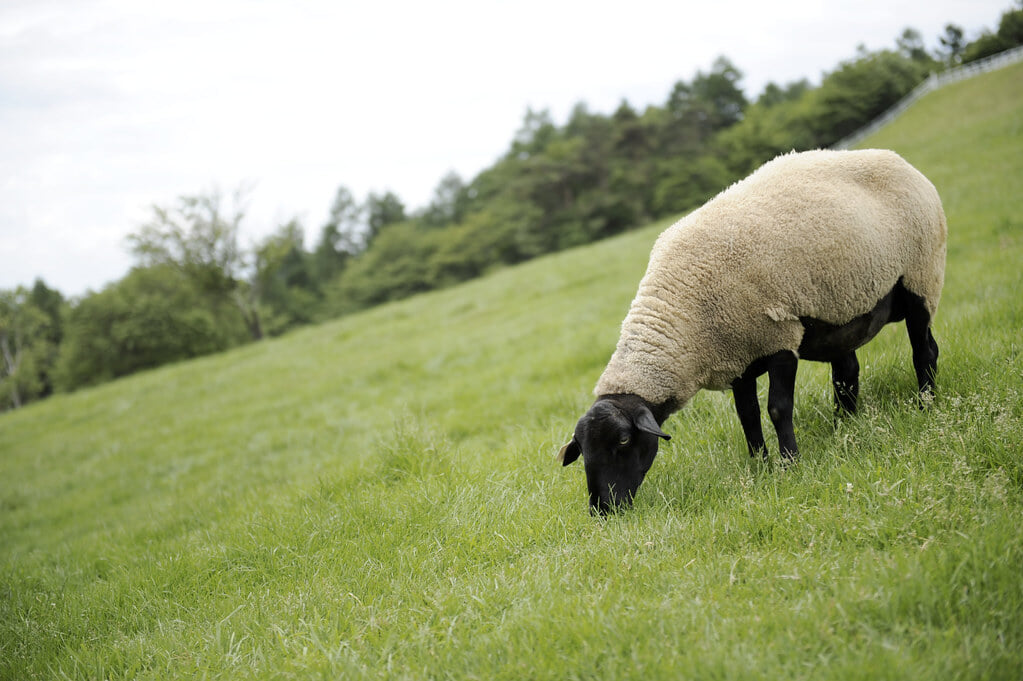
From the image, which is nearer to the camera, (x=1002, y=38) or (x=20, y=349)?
(x=1002, y=38)

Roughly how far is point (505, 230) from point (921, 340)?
2448 inches

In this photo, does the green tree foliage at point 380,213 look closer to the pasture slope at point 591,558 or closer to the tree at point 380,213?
the tree at point 380,213

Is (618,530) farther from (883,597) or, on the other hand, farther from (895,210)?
(895,210)

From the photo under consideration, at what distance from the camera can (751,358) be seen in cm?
410

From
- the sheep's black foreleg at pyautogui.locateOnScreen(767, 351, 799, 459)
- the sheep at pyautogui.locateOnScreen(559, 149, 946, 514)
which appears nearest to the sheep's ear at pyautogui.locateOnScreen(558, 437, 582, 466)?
the sheep at pyautogui.locateOnScreen(559, 149, 946, 514)

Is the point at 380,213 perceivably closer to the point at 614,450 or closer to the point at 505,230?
the point at 505,230

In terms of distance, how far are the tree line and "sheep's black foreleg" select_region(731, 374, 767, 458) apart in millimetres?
42244

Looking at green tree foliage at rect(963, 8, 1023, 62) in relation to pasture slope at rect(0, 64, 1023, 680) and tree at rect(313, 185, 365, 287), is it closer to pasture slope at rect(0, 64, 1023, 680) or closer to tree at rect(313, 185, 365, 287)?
pasture slope at rect(0, 64, 1023, 680)

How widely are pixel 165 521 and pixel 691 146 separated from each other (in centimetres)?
5785

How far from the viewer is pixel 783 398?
4035 mm

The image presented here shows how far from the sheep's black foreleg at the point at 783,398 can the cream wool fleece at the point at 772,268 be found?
10 centimetres

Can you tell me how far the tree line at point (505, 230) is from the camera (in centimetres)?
5097

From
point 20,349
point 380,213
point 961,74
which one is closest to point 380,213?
point 380,213

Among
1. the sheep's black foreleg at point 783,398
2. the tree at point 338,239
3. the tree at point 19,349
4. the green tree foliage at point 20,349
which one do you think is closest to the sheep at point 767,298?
the sheep's black foreleg at point 783,398
